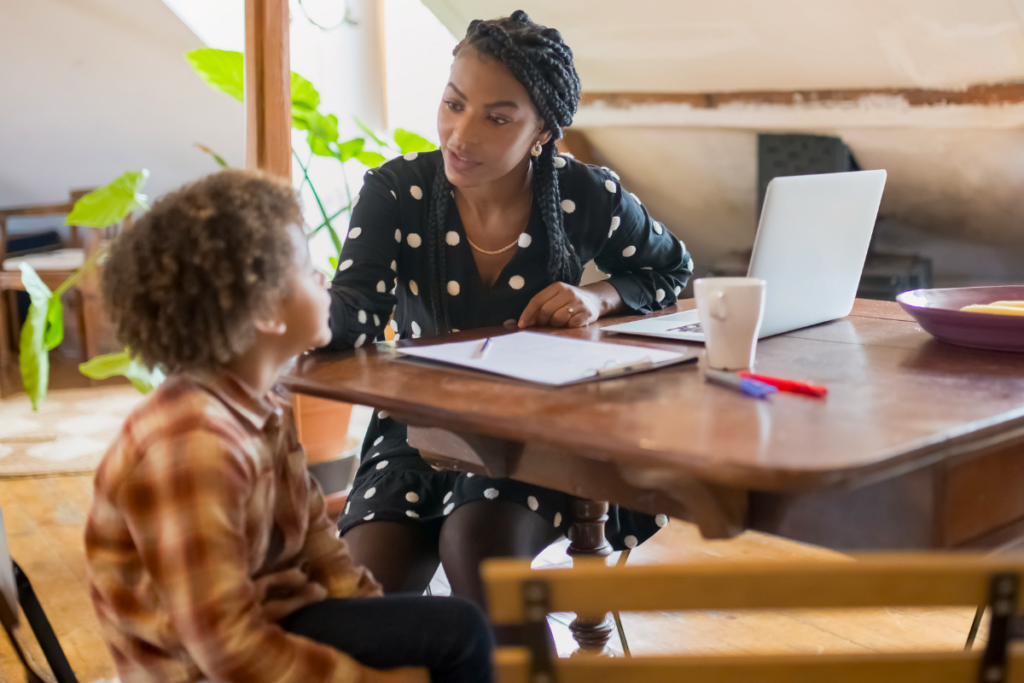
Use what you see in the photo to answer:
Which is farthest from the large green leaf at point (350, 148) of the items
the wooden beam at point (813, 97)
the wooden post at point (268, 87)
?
the wooden beam at point (813, 97)

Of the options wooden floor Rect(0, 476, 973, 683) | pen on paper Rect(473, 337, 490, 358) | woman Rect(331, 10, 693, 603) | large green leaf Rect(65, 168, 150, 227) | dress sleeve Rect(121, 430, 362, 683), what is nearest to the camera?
dress sleeve Rect(121, 430, 362, 683)

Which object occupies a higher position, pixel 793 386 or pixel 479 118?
pixel 479 118

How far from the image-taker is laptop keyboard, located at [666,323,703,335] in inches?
51.4

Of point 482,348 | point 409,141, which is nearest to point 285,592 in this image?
point 482,348

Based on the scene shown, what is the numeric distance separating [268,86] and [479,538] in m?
1.28

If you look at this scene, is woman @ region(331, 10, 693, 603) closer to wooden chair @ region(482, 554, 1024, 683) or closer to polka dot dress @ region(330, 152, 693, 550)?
polka dot dress @ region(330, 152, 693, 550)

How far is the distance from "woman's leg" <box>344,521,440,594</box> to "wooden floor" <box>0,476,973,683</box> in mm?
689

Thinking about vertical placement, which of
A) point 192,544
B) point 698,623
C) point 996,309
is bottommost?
point 698,623

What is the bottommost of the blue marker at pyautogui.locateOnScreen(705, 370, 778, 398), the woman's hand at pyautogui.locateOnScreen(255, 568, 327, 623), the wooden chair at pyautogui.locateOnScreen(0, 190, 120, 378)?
the wooden chair at pyautogui.locateOnScreen(0, 190, 120, 378)

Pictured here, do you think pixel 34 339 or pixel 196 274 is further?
pixel 34 339

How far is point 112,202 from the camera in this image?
217 centimetres

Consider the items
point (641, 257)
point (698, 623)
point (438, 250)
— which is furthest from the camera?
point (698, 623)

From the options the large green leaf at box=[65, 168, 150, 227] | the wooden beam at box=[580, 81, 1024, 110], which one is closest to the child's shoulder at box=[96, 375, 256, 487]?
the large green leaf at box=[65, 168, 150, 227]

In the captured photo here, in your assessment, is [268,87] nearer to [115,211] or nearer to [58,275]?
[115,211]
